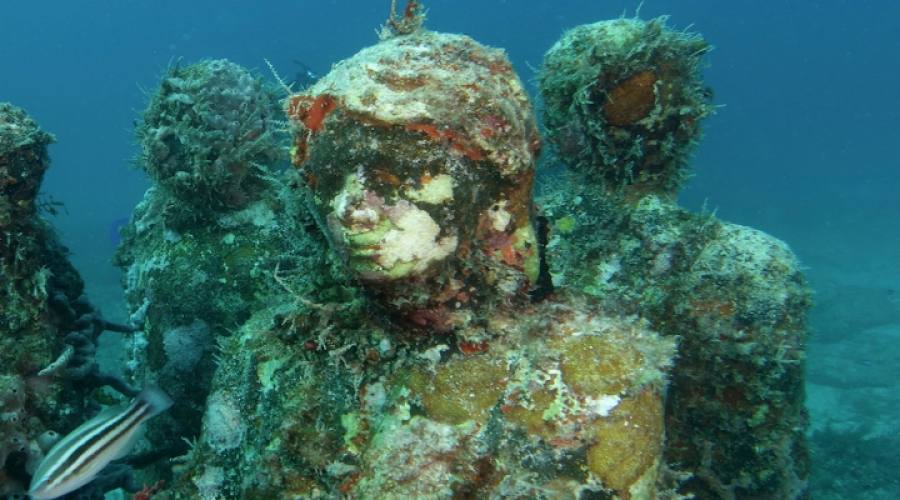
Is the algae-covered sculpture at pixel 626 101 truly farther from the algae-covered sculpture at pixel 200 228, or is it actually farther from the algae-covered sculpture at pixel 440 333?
the algae-covered sculpture at pixel 200 228

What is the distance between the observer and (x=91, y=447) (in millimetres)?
3145

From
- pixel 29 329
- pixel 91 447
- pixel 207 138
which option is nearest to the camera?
pixel 91 447

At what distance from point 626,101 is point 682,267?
1288 mm

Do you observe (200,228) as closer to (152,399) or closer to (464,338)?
(152,399)

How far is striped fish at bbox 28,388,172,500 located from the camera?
10.1 feet

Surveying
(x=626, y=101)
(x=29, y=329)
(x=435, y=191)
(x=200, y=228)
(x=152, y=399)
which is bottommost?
(x=152, y=399)

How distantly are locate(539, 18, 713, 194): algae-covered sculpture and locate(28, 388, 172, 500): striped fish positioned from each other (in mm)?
3424

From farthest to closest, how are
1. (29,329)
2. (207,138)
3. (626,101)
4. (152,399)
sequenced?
1. (207,138)
2. (626,101)
3. (29,329)
4. (152,399)

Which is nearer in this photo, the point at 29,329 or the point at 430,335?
the point at 430,335

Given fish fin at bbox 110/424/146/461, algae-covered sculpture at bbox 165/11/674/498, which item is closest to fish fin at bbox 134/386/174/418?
fish fin at bbox 110/424/146/461

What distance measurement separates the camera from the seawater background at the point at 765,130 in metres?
13.2

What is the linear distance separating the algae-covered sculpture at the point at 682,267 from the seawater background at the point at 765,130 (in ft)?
Answer: 6.90

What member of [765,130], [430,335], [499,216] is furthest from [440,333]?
[765,130]

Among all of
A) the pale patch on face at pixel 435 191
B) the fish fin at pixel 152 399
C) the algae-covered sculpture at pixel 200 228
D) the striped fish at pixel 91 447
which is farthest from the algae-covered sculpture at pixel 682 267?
the striped fish at pixel 91 447
